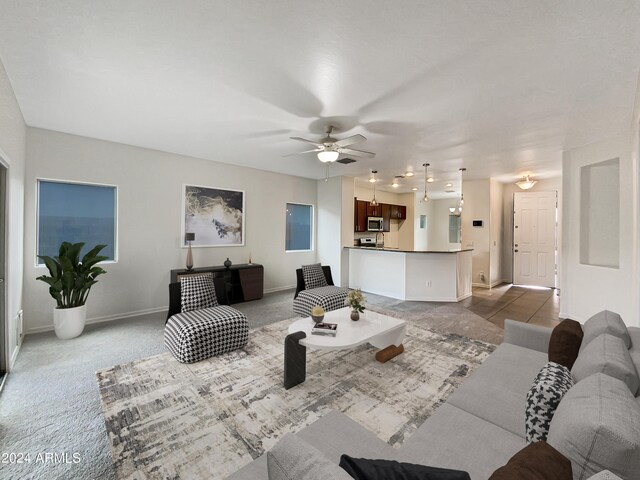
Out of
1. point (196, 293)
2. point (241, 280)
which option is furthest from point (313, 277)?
point (196, 293)

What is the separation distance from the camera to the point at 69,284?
11.3ft

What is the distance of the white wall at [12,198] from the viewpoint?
2.52 metres

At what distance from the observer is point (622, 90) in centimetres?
254

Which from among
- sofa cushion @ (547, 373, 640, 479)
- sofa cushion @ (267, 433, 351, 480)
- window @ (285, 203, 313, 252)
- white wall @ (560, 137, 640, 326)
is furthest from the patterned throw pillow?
white wall @ (560, 137, 640, 326)

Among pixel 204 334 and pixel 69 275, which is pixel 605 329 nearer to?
pixel 204 334

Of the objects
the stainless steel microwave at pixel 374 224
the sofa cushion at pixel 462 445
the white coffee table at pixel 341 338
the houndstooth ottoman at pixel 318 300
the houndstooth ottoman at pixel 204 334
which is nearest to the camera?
the sofa cushion at pixel 462 445

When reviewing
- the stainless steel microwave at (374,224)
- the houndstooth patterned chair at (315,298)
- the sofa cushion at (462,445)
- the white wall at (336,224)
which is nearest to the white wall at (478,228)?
the stainless steel microwave at (374,224)

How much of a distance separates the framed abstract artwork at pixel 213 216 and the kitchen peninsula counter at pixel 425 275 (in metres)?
3.15

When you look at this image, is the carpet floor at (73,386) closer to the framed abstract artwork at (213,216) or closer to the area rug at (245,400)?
the area rug at (245,400)

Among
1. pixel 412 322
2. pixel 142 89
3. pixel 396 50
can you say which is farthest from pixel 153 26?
pixel 412 322

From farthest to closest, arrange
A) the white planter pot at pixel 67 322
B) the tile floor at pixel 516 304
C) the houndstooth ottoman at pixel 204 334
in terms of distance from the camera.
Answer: the tile floor at pixel 516 304 → the white planter pot at pixel 67 322 → the houndstooth ottoman at pixel 204 334

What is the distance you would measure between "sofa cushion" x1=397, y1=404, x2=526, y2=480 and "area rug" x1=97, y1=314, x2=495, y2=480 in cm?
58

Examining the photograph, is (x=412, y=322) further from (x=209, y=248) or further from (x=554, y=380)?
(x=209, y=248)

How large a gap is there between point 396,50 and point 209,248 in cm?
455
